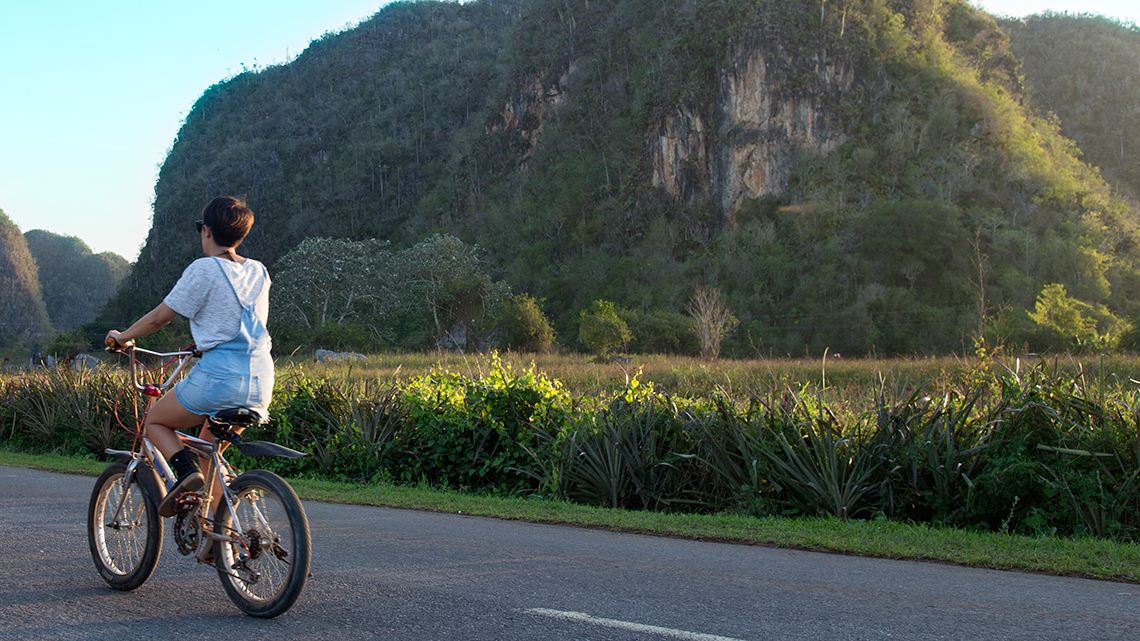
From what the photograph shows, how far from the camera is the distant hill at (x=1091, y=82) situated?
110 m

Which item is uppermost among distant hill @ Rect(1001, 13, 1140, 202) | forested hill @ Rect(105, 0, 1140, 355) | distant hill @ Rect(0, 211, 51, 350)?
distant hill @ Rect(1001, 13, 1140, 202)

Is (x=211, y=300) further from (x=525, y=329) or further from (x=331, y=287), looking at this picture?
(x=331, y=287)

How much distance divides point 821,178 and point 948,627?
80655 mm

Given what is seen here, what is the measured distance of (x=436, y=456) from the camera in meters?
11.9

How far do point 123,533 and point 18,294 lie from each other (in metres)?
187

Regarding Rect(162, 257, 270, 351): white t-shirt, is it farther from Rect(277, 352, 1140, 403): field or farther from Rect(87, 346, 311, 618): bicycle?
Rect(277, 352, 1140, 403): field

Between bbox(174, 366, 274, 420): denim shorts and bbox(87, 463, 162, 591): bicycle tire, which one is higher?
bbox(174, 366, 274, 420): denim shorts

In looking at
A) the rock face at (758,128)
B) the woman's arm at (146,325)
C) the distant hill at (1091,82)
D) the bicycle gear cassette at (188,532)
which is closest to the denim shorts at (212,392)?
the woman's arm at (146,325)

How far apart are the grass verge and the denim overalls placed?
4.29m

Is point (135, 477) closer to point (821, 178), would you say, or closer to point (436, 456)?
point (436, 456)

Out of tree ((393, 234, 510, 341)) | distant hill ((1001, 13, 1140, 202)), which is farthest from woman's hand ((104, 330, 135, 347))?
distant hill ((1001, 13, 1140, 202))

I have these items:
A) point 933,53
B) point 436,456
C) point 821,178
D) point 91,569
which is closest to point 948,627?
point 91,569

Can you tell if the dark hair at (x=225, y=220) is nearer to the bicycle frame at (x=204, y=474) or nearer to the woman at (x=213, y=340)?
the woman at (x=213, y=340)

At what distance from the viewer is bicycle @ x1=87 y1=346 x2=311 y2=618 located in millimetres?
4434
